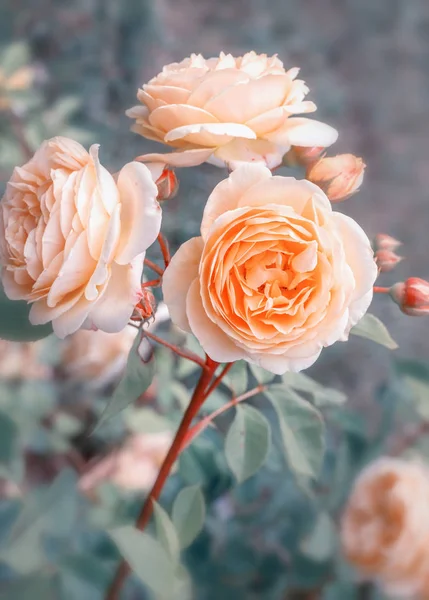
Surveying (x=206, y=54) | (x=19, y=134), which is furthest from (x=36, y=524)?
(x=206, y=54)

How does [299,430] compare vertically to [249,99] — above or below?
below

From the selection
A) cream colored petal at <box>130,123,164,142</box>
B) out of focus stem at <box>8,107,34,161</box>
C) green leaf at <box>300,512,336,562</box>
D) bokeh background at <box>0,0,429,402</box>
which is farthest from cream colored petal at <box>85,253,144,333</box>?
bokeh background at <box>0,0,429,402</box>

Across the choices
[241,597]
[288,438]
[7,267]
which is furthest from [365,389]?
[7,267]

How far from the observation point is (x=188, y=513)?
48cm

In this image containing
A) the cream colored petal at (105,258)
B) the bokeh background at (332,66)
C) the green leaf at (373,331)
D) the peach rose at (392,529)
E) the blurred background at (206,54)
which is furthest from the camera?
the bokeh background at (332,66)

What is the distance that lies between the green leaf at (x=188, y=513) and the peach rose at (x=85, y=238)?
0.62 ft

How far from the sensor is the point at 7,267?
1.26 ft

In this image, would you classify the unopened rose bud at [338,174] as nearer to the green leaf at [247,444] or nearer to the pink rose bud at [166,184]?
the pink rose bud at [166,184]

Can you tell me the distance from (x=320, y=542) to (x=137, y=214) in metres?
0.51

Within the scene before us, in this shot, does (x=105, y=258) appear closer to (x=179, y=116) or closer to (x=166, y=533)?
(x=179, y=116)

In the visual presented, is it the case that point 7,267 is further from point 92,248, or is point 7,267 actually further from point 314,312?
point 314,312

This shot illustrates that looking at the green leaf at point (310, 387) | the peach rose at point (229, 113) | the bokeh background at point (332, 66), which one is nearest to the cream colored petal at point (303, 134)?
the peach rose at point (229, 113)

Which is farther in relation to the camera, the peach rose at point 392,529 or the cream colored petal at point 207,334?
the peach rose at point 392,529

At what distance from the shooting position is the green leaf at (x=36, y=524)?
542mm
